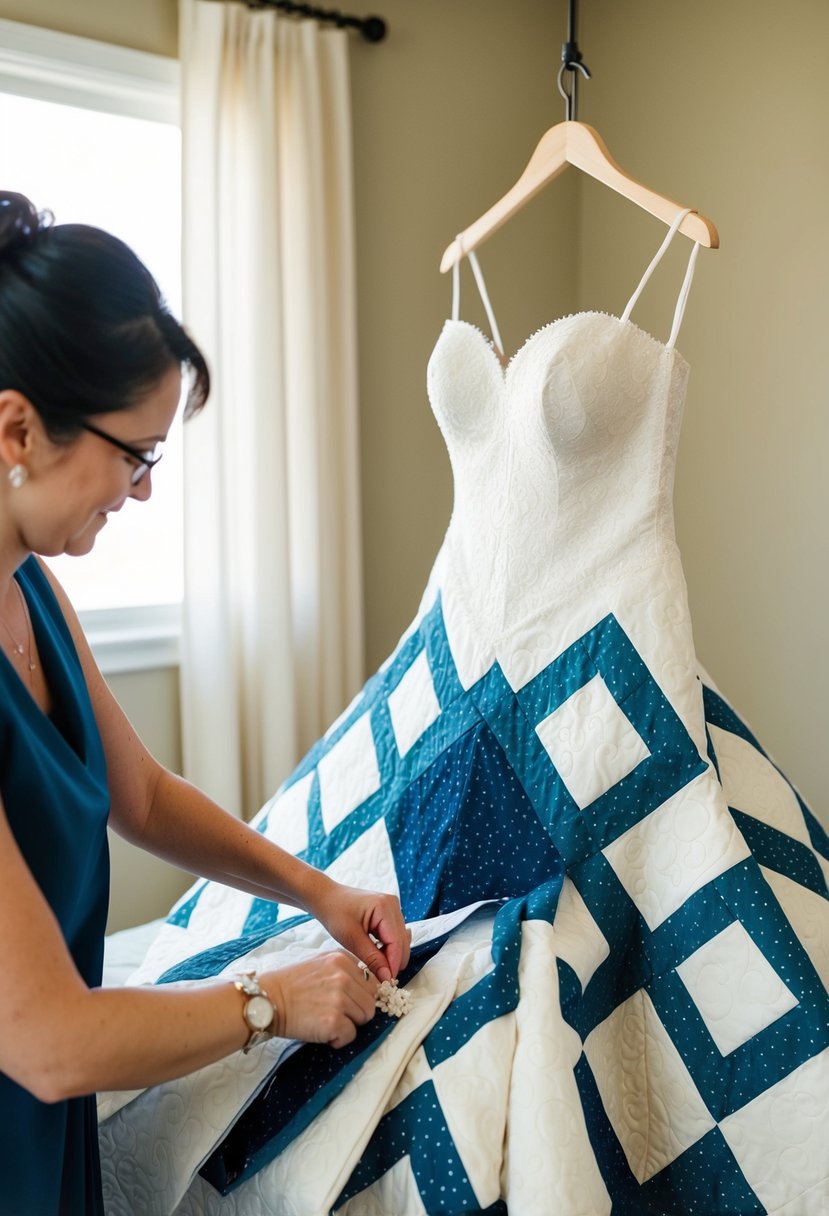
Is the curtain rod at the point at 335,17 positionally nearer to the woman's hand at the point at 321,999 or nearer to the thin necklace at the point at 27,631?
the thin necklace at the point at 27,631

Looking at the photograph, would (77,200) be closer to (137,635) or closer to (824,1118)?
(137,635)

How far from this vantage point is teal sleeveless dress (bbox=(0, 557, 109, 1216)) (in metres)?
0.92

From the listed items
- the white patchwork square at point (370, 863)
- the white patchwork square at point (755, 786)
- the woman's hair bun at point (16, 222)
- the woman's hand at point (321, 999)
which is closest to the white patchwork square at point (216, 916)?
the white patchwork square at point (370, 863)

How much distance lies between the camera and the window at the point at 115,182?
2223 millimetres

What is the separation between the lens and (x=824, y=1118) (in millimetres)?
1086

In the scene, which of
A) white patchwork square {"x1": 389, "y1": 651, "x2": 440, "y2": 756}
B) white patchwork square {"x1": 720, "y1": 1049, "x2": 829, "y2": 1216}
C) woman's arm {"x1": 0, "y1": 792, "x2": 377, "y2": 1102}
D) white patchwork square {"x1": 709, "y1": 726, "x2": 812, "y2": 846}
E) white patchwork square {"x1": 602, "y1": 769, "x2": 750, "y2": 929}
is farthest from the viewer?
white patchwork square {"x1": 389, "y1": 651, "x2": 440, "y2": 756}

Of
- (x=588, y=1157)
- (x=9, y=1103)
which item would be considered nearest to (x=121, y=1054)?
(x=9, y=1103)

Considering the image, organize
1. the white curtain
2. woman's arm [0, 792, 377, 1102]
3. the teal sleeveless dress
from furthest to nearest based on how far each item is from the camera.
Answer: the white curtain < the teal sleeveless dress < woman's arm [0, 792, 377, 1102]

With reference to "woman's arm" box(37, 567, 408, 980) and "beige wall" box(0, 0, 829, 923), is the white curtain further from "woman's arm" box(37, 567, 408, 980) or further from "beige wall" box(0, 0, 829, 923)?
"woman's arm" box(37, 567, 408, 980)

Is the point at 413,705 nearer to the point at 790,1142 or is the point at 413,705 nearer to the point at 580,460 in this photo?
the point at 580,460

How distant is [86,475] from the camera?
0.89 metres

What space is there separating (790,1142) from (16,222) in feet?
3.69

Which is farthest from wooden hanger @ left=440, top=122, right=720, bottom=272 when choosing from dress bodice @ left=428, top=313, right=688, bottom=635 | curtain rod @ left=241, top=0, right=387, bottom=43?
curtain rod @ left=241, top=0, right=387, bottom=43

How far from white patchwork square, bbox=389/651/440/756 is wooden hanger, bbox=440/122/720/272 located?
2.25ft
